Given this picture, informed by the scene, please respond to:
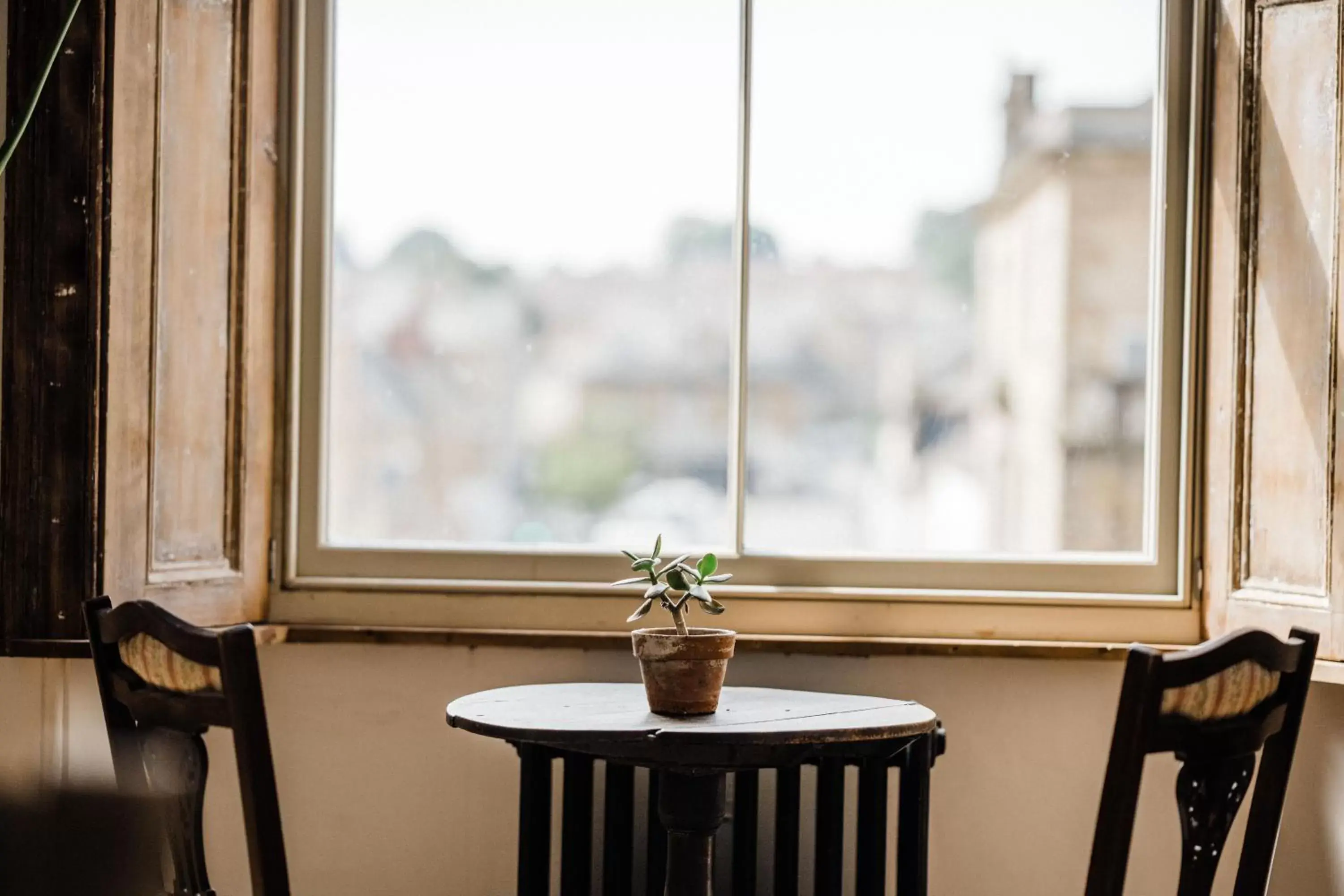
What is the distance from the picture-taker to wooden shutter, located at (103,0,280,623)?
2.15 metres

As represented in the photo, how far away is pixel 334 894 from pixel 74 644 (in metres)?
0.81

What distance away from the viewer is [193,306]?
92.2 inches

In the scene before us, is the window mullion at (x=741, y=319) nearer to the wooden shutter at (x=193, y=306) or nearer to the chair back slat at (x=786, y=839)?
the chair back slat at (x=786, y=839)

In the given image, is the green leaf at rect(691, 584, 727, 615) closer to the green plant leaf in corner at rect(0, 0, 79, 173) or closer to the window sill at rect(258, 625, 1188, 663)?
the window sill at rect(258, 625, 1188, 663)

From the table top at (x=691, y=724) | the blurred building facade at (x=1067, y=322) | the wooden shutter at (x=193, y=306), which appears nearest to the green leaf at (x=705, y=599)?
the table top at (x=691, y=724)

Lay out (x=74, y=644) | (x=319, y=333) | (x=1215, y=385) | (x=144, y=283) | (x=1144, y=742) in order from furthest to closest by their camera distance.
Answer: (x=319, y=333) < (x=1215, y=385) < (x=144, y=283) < (x=74, y=644) < (x=1144, y=742)

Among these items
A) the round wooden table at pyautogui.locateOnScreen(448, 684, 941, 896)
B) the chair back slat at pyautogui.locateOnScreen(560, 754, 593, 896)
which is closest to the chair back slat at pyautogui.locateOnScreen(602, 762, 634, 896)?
the chair back slat at pyautogui.locateOnScreen(560, 754, 593, 896)

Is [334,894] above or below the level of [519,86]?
below

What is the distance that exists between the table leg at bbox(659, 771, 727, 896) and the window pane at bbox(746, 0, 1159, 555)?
78 centimetres

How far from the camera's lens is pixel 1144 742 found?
5.03ft

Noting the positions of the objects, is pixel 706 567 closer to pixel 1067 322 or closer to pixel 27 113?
pixel 1067 322

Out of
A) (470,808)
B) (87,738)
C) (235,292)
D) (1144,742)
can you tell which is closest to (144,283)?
(235,292)

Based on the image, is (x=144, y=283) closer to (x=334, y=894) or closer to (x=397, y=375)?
(x=397, y=375)

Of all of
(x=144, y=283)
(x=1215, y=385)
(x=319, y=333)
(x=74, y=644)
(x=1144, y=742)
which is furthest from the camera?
(x=319, y=333)
